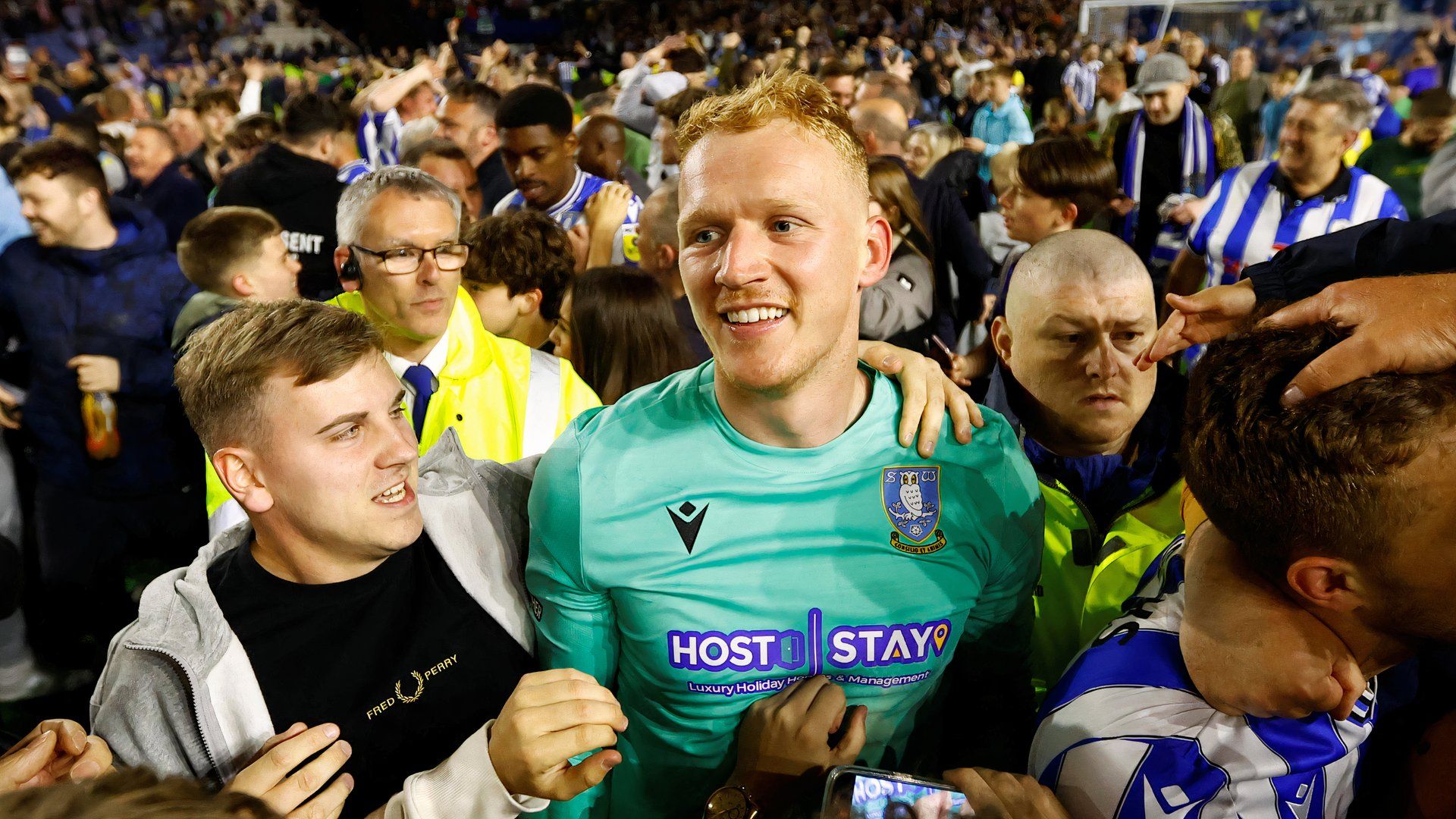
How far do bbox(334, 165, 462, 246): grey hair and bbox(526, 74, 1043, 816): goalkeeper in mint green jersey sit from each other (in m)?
1.40

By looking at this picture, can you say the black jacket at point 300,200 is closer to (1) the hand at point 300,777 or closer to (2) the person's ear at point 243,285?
(2) the person's ear at point 243,285

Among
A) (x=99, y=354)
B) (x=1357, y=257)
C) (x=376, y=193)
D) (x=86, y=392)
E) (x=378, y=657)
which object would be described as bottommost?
(x=86, y=392)

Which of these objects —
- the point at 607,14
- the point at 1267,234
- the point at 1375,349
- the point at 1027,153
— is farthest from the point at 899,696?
the point at 607,14

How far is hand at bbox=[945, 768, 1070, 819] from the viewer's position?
126 cm

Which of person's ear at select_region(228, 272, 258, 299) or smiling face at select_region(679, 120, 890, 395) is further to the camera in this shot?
person's ear at select_region(228, 272, 258, 299)

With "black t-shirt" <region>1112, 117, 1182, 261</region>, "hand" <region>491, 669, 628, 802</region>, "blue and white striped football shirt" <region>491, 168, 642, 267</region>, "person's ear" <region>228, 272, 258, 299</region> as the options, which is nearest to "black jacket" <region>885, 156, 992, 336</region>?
"blue and white striped football shirt" <region>491, 168, 642, 267</region>

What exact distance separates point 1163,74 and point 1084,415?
Result: 4820 mm

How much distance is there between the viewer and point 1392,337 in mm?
1165

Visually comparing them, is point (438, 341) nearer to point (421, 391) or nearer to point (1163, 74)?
point (421, 391)

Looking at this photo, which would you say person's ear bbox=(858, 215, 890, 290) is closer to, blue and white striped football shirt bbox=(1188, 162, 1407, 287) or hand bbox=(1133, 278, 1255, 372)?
hand bbox=(1133, 278, 1255, 372)

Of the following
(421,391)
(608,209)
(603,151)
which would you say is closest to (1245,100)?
(603,151)

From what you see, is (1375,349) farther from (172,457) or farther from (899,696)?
(172,457)

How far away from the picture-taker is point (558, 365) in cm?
283

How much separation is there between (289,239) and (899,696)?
423cm
